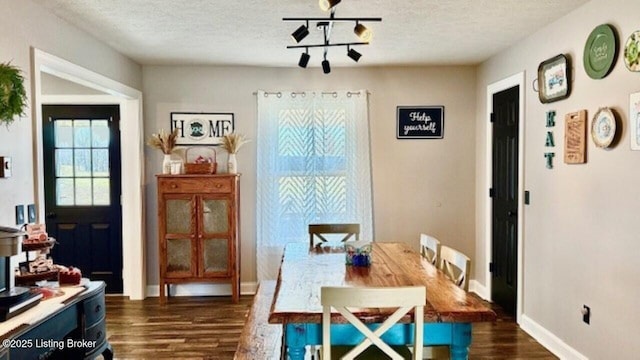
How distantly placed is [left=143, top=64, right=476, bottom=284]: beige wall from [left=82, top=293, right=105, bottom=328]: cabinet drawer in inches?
86.9

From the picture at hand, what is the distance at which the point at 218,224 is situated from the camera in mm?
4504

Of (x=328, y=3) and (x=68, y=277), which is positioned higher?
(x=328, y=3)

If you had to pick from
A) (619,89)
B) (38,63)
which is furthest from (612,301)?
(38,63)

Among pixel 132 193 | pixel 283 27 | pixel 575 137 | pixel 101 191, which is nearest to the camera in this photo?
pixel 575 137

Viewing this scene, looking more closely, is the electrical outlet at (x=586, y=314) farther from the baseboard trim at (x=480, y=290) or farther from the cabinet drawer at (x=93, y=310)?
the cabinet drawer at (x=93, y=310)

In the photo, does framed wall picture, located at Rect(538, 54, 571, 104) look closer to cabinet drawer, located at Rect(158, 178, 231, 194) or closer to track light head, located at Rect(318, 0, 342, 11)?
track light head, located at Rect(318, 0, 342, 11)

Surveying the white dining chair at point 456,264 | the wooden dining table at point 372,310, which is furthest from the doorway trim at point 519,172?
the wooden dining table at point 372,310

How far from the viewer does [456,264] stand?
2594mm

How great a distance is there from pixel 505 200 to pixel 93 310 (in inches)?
139

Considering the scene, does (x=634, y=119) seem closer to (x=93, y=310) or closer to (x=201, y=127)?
(x=93, y=310)

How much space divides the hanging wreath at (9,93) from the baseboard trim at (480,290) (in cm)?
429

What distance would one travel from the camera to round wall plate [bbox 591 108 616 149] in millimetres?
2670

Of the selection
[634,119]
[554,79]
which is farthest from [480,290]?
[634,119]

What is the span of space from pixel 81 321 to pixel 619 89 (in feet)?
11.0
